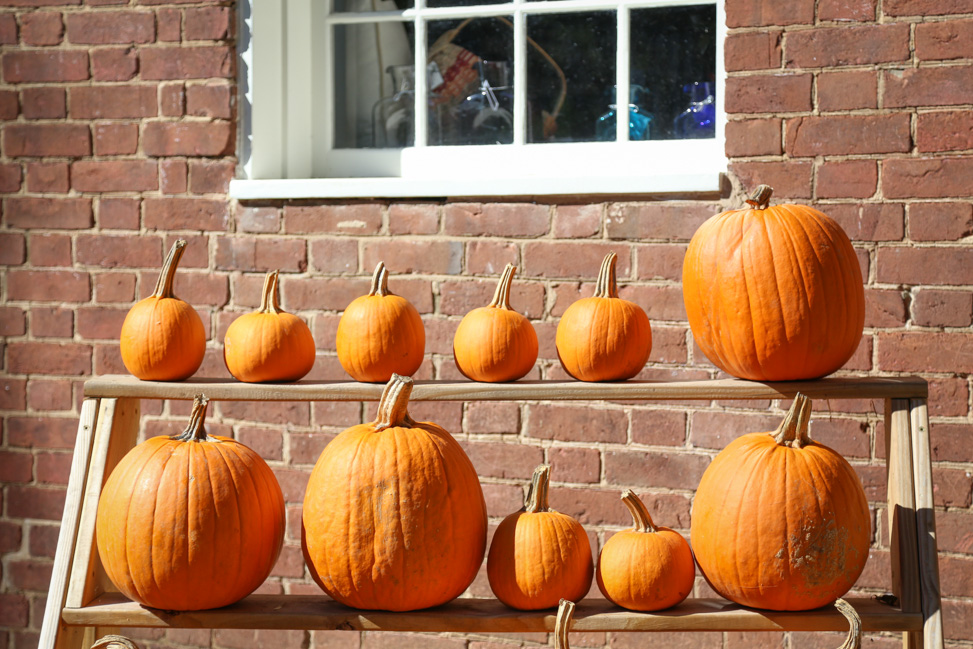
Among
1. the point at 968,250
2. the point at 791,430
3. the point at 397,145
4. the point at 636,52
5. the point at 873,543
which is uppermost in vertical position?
the point at 636,52

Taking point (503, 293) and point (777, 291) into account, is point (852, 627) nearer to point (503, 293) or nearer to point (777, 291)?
point (777, 291)

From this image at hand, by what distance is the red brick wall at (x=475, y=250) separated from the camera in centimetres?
212

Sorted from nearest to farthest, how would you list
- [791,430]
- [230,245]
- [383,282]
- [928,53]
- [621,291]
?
[791,430] → [383,282] → [928,53] → [621,291] → [230,245]

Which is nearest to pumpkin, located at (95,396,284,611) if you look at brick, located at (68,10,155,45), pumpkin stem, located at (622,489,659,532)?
pumpkin stem, located at (622,489,659,532)

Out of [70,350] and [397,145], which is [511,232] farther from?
[70,350]

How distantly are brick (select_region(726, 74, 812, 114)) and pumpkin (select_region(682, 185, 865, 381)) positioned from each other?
2.14ft

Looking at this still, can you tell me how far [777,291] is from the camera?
1562 millimetres

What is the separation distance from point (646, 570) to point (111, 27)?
6.97 ft

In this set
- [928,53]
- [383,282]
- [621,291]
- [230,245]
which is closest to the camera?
[383,282]

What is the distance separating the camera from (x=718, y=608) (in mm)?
1633

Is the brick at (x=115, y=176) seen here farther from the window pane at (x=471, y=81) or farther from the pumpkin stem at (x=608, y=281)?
the pumpkin stem at (x=608, y=281)

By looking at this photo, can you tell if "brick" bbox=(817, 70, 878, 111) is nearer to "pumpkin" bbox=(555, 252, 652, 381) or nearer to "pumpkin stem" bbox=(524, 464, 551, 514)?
"pumpkin" bbox=(555, 252, 652, 381)

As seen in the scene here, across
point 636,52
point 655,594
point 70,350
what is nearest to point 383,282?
point 655,594

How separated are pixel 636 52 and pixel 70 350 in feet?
6.11
